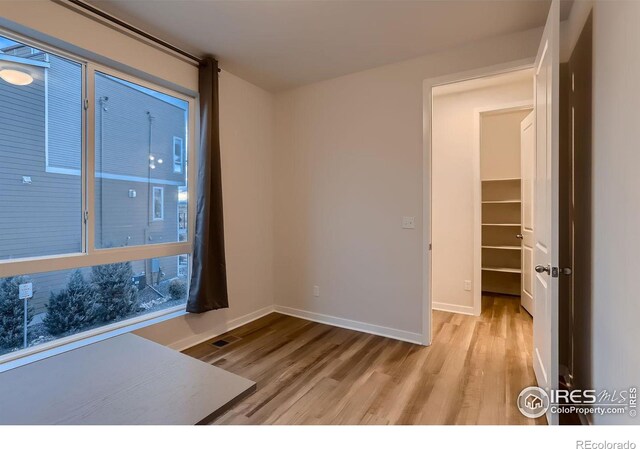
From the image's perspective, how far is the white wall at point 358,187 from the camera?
9.35ft

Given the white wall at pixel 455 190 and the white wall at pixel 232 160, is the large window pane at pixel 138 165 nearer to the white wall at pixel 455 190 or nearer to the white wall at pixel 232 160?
the white wall at pixel 232 160

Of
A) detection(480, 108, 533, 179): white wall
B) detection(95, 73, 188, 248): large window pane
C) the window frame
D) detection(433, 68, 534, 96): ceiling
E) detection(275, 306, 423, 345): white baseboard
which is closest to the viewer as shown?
detection(95, 73, 188, 248): large window pane

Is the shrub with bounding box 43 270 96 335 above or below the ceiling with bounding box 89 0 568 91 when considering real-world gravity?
below

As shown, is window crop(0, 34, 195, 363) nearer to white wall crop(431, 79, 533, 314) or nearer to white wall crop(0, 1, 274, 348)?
white wall crop(0, 1, 274, 348)

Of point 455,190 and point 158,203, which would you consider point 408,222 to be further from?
point 158,203

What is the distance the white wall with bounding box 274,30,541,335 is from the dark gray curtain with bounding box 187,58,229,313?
982 millimetres

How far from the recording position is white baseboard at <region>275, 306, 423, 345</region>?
291 centimetres

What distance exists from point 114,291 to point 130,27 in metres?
1.98

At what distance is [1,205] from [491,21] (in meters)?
3.46

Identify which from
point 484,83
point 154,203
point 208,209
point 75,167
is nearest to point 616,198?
point 208,209

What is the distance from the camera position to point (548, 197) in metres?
1.71

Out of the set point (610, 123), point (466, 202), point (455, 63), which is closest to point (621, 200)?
point (610, 123)

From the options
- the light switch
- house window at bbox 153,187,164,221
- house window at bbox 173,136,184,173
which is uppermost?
house window at bbox 173,136,184,173

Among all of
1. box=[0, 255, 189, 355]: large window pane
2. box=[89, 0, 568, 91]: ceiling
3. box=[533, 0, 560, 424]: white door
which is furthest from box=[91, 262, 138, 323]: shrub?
box=[533, 0, 560, 424]: white door
